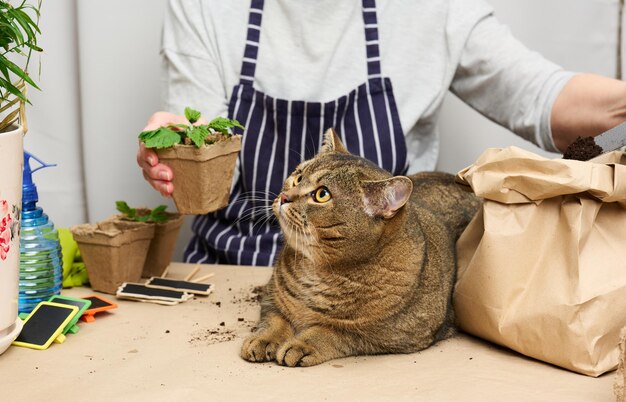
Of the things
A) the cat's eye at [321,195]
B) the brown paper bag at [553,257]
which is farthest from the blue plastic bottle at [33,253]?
the brown paper bag at [553,257]

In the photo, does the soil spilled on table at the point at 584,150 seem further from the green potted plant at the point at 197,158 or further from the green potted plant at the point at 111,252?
the green potted plant at the point at 111,252

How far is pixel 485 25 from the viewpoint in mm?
1851

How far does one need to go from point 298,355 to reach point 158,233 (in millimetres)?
564

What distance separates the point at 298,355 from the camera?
110 cm

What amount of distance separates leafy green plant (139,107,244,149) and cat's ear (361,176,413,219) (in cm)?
32

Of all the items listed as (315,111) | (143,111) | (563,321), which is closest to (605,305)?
(563,321)

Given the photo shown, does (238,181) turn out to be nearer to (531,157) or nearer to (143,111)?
(143,111)

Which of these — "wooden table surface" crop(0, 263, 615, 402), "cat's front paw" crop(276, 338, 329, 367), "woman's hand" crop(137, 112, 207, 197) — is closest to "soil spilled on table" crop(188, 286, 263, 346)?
"wooden table surface" crop(0, 263, 615, 402)

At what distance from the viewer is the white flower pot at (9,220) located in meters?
1.00

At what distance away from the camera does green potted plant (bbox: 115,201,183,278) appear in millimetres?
1538

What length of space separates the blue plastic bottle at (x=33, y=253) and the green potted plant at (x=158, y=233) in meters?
0.22

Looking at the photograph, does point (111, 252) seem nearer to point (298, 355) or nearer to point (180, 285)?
point (180, 285)

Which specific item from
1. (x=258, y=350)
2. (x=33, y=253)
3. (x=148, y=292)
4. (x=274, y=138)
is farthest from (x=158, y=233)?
(x=258, y=350)

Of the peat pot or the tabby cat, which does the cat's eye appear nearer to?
the tabby cat
